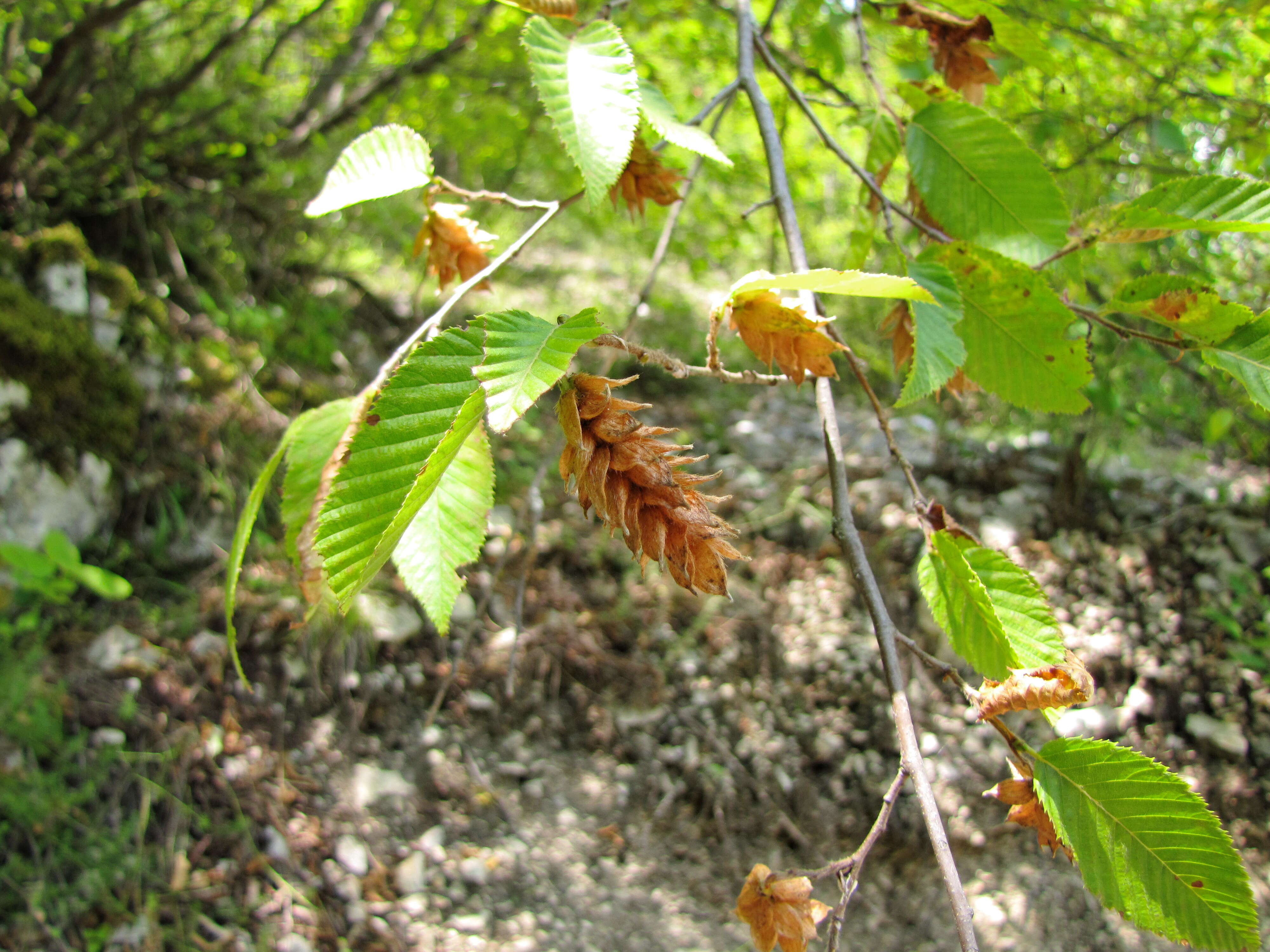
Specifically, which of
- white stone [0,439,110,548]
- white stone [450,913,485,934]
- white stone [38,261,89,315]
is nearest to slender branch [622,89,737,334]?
white stone [450,913,485,934]

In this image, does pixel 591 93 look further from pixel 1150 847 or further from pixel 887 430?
pixel 1150 847

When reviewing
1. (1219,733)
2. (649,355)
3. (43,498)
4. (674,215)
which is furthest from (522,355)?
(1219,733)

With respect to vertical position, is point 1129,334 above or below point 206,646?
above

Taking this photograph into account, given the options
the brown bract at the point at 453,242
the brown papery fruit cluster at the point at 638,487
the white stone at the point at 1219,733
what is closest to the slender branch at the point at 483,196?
the brown bract at the point at 453,242

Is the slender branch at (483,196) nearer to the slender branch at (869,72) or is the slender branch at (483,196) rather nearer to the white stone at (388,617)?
the slender branch at (869,72)

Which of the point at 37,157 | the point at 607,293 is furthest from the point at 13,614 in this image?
the point at 607,293

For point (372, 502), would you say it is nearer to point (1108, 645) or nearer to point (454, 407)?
point (454, 407)
